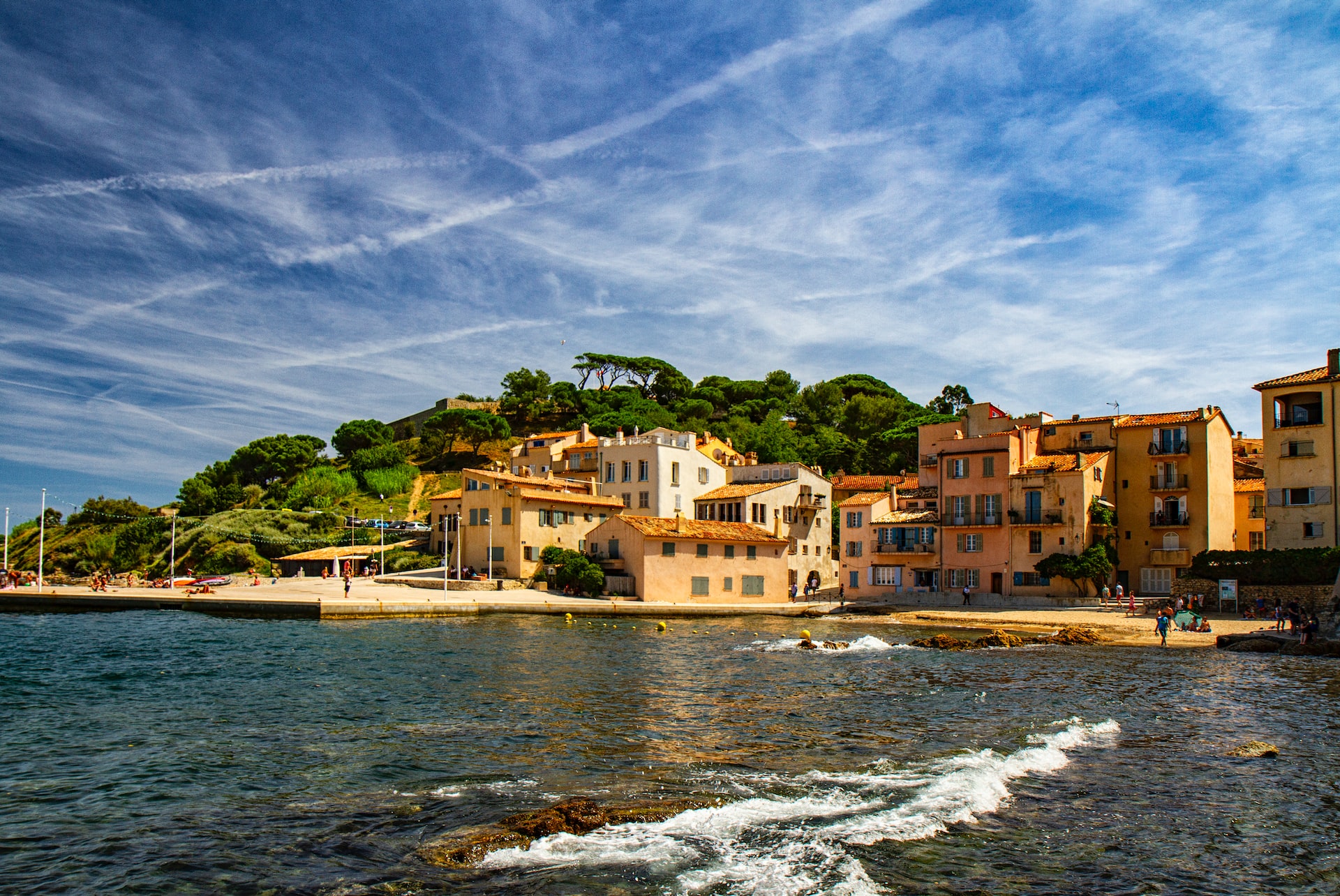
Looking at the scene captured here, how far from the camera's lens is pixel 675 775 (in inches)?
571

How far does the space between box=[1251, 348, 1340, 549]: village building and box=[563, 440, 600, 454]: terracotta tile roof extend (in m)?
49.1

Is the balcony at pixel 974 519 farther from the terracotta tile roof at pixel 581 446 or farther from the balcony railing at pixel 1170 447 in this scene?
the terracotta tile roof at pixel 581 446

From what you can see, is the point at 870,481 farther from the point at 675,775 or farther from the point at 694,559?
the point at 675,775

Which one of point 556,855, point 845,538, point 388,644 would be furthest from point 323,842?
point 845,538

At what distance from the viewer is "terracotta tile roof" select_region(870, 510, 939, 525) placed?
57125 millimetres

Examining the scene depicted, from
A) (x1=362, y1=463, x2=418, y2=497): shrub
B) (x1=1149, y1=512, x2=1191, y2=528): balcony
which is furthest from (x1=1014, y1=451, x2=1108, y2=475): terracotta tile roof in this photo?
(x1=362, y1=463, x2=418, y2=497): shrub

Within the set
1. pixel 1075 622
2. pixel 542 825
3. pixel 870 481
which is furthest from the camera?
pixel 870 481

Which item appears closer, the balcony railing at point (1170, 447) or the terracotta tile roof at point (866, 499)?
the balcony railing at point (1170, 447)

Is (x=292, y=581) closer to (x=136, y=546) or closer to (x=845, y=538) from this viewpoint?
(x=136, y=546)

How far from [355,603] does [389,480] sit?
188ft

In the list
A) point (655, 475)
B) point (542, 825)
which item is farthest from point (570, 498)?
point (542, 825)

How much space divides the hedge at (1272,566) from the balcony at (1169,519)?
289 centimetres

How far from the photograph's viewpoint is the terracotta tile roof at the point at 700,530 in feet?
177

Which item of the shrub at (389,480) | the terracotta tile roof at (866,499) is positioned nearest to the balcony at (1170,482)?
the terracotta tile roof at (866,499)
